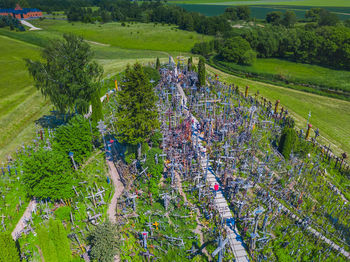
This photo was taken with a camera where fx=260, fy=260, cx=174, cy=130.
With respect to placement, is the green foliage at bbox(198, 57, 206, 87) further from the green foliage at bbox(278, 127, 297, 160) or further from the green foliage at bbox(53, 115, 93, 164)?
the green foliage at bbox(53, 115, 93, 164)

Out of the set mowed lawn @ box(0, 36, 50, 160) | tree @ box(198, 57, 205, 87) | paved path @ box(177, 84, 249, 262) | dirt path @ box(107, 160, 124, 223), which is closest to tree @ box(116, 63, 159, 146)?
dirt path @ box(107, 160, 124, 223)

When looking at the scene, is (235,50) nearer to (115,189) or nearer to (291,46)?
(291,46)

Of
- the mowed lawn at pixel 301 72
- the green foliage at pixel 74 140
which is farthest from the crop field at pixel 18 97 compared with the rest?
the mowed lawn at pixel 301 72

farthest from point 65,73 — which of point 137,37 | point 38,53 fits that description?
point 137,37

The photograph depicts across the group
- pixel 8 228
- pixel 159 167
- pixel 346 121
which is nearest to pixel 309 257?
pixel 159 167

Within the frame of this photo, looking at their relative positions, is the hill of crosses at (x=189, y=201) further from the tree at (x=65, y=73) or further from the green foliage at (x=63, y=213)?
the tree at (x=65, y=73)

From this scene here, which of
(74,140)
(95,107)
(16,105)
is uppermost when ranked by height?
(95,107)
